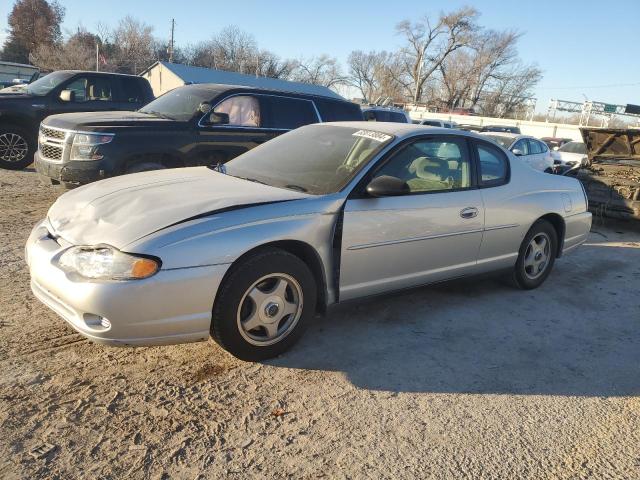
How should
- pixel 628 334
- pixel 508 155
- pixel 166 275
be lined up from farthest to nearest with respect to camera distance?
pixel 508 155 → pixel 628 334 → pixel 166 275

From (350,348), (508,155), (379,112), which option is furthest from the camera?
(379,112)

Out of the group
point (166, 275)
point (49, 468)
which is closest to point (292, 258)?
point (166, 275)

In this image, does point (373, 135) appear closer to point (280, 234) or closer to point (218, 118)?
point (280, 234)

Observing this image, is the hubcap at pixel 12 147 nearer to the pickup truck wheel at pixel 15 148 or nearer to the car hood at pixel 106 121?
the pickup truck wheel at pixel 15 148

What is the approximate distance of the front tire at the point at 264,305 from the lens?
313 centimetres

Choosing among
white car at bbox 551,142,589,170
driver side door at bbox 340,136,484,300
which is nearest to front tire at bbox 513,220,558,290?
driver side door at bbox 340,136,484,300

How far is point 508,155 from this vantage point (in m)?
4.99

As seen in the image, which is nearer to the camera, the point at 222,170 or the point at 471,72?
the point at 222,170

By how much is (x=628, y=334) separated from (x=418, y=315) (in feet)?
5.56

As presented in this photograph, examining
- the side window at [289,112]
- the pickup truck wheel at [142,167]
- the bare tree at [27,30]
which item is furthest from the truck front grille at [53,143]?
the bare tree at [27,30]

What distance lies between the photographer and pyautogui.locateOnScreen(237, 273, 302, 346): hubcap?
129 inches

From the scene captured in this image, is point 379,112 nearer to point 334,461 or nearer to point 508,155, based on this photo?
point 508,155

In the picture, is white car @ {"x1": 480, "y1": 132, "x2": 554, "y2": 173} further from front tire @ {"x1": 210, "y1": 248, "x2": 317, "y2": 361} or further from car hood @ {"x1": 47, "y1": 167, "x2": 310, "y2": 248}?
front tire @ {"x1": 210, "y1": 248, "x2": 317, "y2": 361}

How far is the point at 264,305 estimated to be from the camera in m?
3.31
